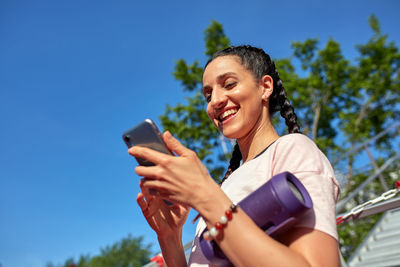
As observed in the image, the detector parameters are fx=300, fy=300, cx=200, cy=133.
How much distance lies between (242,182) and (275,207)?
1.16 feet

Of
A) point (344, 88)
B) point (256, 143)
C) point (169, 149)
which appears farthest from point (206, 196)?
point (344, 88)

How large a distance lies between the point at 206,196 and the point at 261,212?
167mm

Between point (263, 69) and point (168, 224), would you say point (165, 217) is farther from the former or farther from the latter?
point (263, 69)

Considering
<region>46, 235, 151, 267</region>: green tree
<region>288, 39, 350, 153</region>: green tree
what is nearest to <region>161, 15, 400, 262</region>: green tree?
<region>288, 39, 350, 153</region>: green tree

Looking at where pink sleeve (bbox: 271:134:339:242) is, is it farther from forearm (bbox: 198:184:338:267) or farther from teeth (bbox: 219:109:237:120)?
teeth (bbox: 219:109:237:120)

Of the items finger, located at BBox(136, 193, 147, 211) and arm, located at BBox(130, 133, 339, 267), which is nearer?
arm, located at BBox(130, 133, 339, 267)

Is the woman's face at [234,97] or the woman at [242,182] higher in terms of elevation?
the woman's face at [234,97]

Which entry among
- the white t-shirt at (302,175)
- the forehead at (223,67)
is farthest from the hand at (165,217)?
the forehead at (223,67)

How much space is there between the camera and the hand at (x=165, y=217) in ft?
4.52

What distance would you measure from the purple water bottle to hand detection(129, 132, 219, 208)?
0.13 m

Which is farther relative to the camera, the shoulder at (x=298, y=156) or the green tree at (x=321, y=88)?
the green tree at (x=321, y=88)

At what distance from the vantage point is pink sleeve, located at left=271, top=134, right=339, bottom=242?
0.90 metres

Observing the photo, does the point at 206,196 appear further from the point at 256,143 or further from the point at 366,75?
the point at 366,75

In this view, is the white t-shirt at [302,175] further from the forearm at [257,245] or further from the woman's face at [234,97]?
the woman's face at [234,97]
